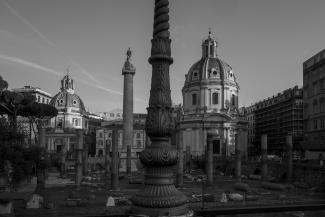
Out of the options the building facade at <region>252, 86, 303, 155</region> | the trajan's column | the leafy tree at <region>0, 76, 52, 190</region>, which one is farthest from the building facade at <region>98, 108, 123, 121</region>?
the leafy tree at <region>0, 76, 52, 190</region>

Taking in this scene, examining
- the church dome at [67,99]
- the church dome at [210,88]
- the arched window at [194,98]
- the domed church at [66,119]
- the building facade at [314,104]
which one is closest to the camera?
the building facade at [314,104]

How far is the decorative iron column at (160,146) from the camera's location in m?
6.61

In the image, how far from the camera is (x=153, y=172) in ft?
22.5

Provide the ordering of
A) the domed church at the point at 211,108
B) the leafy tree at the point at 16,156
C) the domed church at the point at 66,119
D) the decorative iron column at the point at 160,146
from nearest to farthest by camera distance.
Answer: the decorative iron column at the point at 160,146 < the leafy tree at the point at 16,156 < the domed church at the point at 211,108 < the domed church at the point at 66,119

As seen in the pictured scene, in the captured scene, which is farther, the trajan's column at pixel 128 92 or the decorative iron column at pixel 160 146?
the trajan's column at pixel 128 92

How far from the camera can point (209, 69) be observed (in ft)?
249

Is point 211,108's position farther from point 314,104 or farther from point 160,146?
point 160,146

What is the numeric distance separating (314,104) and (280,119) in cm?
3998

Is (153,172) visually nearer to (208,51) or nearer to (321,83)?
(321,83)

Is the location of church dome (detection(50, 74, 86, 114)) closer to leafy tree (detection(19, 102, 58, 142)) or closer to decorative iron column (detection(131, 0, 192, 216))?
leafy tree (detection(19, 102, 58, 142))

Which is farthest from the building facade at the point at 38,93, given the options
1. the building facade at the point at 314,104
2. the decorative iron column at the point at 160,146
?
the decorative iron column at the point at 160,146

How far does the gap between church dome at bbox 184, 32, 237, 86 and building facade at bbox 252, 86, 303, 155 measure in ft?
42.3

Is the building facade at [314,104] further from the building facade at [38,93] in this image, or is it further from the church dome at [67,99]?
the building facade at [38,93]

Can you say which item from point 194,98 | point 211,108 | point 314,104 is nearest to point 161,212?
point 314,104
